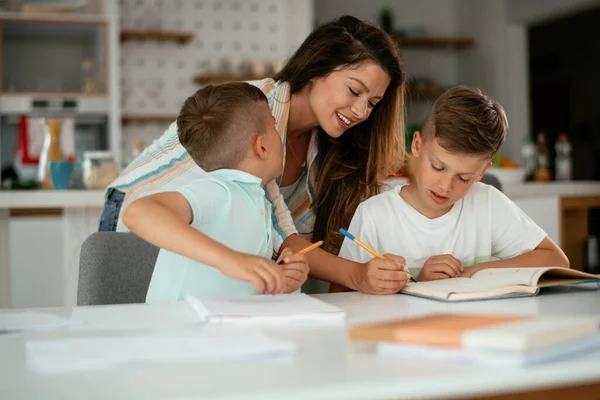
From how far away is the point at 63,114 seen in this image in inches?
216

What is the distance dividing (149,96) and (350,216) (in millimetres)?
4233

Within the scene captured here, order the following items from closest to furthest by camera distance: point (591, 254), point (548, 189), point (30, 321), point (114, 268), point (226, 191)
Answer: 1. point (30, 321)
2. point (226, 191)
3. point (114, 268)
4. point (548, 189)
5. point (591, 254)

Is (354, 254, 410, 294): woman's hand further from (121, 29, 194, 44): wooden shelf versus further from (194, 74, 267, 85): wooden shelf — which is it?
(121, 29, 194, 44): wooden shelf

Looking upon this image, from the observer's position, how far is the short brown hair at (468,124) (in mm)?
A: 1656

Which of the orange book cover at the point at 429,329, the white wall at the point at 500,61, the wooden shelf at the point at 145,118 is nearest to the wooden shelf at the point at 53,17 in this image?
the wooden shelf at the point at 145,118

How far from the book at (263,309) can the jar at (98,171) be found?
214 cm

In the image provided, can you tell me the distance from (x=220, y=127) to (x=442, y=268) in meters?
0.51

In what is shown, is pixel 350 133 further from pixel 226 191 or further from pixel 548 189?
pixel 548 189

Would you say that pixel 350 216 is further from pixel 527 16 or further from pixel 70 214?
pixel 527 16

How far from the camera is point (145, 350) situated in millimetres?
763

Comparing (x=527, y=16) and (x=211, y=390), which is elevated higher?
(x=527, y=16)

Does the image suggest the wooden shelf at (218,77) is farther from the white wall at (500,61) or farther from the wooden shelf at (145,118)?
the white wall at (500,61)

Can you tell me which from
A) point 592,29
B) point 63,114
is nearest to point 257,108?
point 63,114

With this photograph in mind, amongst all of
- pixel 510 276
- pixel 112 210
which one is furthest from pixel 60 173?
pixel 510 276
